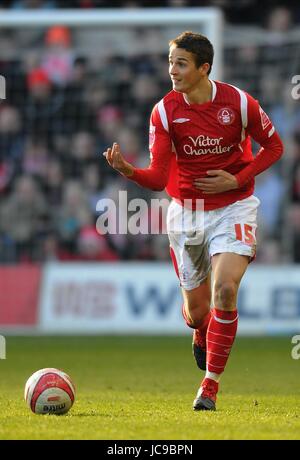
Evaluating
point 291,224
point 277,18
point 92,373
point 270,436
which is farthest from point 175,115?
point 277,18

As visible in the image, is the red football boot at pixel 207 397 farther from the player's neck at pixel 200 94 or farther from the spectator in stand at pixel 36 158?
the spectator in stand at pixel 36 158

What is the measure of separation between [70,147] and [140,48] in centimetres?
181

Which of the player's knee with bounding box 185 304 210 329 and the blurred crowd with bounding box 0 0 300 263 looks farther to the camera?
the blurred crowd with bounding box 0 0 300 263

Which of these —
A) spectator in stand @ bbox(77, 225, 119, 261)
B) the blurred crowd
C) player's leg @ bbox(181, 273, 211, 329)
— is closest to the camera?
player's leg @ bbox(181, 273, 211, 329)

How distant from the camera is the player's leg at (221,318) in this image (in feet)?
23.9

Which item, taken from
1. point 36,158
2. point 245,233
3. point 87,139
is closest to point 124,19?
point 87,139

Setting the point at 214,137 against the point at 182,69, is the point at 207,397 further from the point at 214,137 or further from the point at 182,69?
the point at 182,69

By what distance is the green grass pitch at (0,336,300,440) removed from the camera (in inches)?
243

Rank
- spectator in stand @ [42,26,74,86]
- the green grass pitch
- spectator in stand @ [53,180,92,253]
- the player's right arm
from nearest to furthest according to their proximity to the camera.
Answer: the green grass pitch < the player's right arm < spectator in stand @ [53,180,92,253] < spectator in stand @ [42,26,74,86]

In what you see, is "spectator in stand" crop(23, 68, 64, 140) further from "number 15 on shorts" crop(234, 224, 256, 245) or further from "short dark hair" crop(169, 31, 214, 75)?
"number 15 on shorts" crop(234, 224, 256, 245)

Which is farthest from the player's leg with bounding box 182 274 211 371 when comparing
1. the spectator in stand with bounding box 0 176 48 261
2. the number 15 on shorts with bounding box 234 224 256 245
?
the spectator in stand with bounding box 0 176 48 261

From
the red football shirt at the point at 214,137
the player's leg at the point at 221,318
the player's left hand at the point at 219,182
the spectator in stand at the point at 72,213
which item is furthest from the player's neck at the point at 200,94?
the spectator in stand at the point at 72,213

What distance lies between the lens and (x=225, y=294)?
7.32 metres

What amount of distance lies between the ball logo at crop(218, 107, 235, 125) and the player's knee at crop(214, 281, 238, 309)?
1188mm
